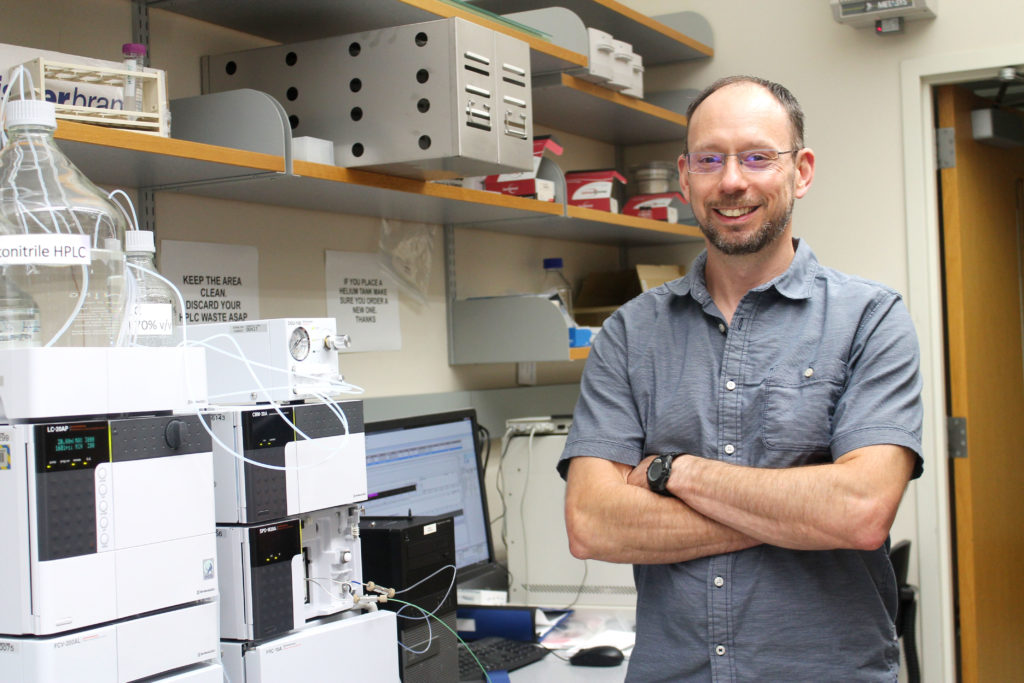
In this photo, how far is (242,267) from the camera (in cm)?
201

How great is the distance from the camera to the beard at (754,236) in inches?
55.9

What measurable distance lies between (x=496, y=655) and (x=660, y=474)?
79 centimetres

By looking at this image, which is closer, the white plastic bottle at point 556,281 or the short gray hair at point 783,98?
the short gray hair at point 783,98

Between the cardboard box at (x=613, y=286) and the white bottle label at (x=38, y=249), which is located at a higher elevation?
the cardboard box at (x=613, y=286)

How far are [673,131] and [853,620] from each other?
2.18m

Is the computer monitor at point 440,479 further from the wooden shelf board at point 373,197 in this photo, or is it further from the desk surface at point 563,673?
the wooden shelf board at point 373,197

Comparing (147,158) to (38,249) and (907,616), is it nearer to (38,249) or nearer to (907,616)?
(38,249)

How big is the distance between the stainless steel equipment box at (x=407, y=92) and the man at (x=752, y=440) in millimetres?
392

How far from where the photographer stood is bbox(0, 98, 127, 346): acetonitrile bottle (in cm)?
119

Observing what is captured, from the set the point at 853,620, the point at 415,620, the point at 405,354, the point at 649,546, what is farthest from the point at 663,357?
the point at 405,354

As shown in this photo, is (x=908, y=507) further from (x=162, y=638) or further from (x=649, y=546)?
(x=162, y=638)

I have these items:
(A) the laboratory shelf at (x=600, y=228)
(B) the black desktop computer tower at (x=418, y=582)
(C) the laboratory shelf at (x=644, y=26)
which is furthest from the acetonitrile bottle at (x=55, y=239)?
(C) the laboratory shelf at (x=644, y=26)

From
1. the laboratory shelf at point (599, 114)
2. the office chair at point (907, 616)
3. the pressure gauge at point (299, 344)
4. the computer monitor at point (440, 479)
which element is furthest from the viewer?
the office chair at point (907, 616)

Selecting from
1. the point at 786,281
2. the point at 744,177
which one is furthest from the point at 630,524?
the point at 744,177
